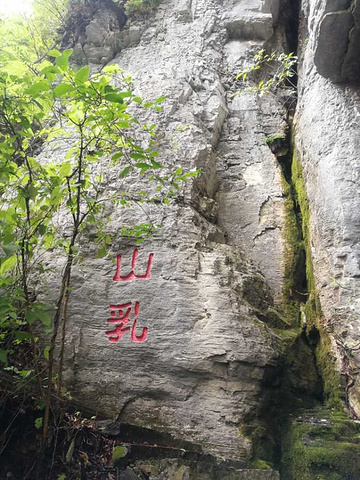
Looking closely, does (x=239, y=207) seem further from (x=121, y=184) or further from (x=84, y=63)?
(x=84, y=63)

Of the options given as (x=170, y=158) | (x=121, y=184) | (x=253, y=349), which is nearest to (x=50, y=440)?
(x=253, y=349)

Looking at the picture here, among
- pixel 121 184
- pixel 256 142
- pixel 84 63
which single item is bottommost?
pixel 121 184

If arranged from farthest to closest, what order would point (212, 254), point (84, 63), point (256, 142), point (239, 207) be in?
point (84, 63)
point (256, 142)
point (239, 207)
point (212, 254)

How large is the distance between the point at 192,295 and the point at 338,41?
2.95 m

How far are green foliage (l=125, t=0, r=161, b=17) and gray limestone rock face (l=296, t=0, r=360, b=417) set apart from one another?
3134 mm

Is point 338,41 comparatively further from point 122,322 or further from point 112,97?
point 122,322

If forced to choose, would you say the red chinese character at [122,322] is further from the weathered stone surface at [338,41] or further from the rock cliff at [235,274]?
the weathered stone surface at [338,41]

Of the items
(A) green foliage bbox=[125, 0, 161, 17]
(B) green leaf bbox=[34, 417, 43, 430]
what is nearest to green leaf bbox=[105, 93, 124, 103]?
(B) green leaf bbox=[34, 417, 43, 430]

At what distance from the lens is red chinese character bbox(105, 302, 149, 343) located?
10.7 feet

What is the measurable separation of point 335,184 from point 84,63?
182 inches

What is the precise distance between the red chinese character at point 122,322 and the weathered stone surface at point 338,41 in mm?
3217

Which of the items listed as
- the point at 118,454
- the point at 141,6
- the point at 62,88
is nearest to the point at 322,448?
the point at 118,454

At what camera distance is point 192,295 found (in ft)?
11.0

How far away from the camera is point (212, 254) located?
3.64 metres
